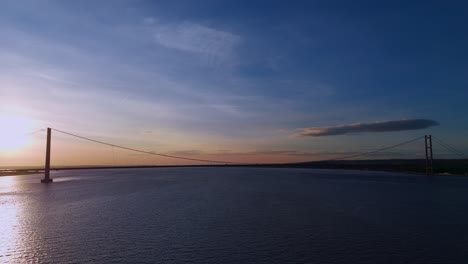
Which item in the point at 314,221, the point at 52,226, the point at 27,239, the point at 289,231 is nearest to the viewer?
the point at 27,239

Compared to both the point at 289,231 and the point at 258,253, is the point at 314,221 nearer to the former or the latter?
the point at 289,231

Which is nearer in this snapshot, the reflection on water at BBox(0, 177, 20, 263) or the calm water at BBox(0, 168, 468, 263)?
the calm water at BBox(0, 168, 468, 263)

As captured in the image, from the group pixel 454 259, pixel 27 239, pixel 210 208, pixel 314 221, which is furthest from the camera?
pixel 210 208

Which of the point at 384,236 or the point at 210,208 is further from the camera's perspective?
the point at 210,208

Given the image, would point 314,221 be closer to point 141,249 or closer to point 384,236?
point 384,236

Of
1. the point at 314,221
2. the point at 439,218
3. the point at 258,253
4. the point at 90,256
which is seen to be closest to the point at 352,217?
the point at 314,221

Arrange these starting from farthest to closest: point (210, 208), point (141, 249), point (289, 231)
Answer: point (210, 208)
point (289, 231)
point (141, 249)

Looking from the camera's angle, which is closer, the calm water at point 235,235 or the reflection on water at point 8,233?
the calm water at point 235,235

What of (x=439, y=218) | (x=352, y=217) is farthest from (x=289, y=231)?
(x=439, y=218)

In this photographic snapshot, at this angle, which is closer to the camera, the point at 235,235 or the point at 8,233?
the point at 235,235
